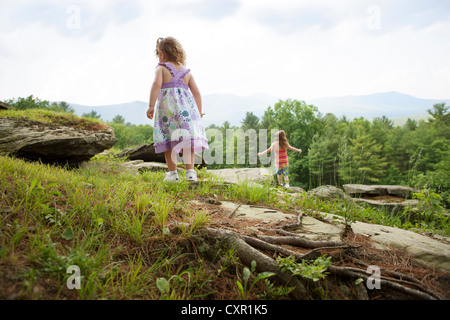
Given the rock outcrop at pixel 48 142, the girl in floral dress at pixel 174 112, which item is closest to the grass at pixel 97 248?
the girl in floral dress at pixel 174 112

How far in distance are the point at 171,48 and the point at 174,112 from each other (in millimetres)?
1134

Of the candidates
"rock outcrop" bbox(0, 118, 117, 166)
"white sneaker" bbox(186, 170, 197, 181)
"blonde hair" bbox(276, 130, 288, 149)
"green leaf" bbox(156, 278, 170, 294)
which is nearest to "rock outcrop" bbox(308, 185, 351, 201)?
"white sneaker" bbox(186, 170, 197, 181)

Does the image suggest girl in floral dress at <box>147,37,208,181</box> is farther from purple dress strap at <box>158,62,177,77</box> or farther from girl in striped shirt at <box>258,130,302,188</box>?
girl in striped shirt at <box>258,130,302,188</box>

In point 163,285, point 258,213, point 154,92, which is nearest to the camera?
point 163,285

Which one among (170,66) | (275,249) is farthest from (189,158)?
(275,249)

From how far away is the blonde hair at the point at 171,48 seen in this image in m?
4.14

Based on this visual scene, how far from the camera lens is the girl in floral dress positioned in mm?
4082

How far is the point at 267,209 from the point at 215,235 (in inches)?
60.0

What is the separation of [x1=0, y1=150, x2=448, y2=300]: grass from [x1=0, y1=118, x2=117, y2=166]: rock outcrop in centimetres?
204

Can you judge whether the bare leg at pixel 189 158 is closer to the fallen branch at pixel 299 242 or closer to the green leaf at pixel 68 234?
the fallen branch at pixel 299 242

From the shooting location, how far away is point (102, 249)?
5.73ft

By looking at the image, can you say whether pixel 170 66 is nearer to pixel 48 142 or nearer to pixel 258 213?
pixel 48 142
